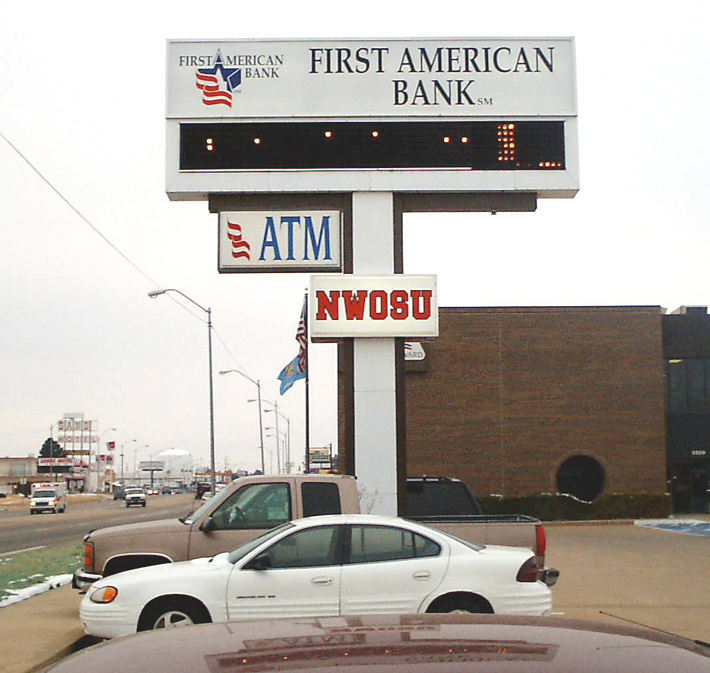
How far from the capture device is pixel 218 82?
18.6 metres

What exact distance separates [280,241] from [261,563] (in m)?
10.2

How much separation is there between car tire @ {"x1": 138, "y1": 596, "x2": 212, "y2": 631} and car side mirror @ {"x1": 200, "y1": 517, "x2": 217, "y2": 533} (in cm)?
214

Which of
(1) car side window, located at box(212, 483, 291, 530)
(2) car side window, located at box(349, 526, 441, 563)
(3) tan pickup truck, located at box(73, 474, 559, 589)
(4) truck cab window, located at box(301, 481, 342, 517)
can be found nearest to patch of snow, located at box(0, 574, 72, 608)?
(3) tan pickup truck, located at box(73, 474, 559, 589)

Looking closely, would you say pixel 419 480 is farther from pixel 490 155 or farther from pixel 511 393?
pixel 511 393

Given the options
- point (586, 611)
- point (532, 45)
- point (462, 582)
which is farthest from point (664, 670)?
point (532, 45)

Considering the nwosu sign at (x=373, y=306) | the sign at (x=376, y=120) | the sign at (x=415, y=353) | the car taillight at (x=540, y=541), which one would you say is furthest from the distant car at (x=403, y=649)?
the sign at (x=415, y=353)

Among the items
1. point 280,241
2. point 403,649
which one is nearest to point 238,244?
point 280,241

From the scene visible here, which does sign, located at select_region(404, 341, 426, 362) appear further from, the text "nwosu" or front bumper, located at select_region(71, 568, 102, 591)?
front bumper, located at select_region(71, 568, 102, 591)

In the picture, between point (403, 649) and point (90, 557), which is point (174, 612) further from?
point (403, 649)

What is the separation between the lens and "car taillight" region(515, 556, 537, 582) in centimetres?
927

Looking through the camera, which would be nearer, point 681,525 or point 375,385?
point 375,385

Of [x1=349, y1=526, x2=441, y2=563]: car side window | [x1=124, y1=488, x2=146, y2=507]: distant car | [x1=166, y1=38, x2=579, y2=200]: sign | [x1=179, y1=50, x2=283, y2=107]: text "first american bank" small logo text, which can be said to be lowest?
[x1=124, y1=488, x2=146, y2=507]: distant car

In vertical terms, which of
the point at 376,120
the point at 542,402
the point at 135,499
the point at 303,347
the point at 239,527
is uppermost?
the point at 376,120

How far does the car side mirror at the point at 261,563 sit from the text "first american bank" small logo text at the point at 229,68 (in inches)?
476
